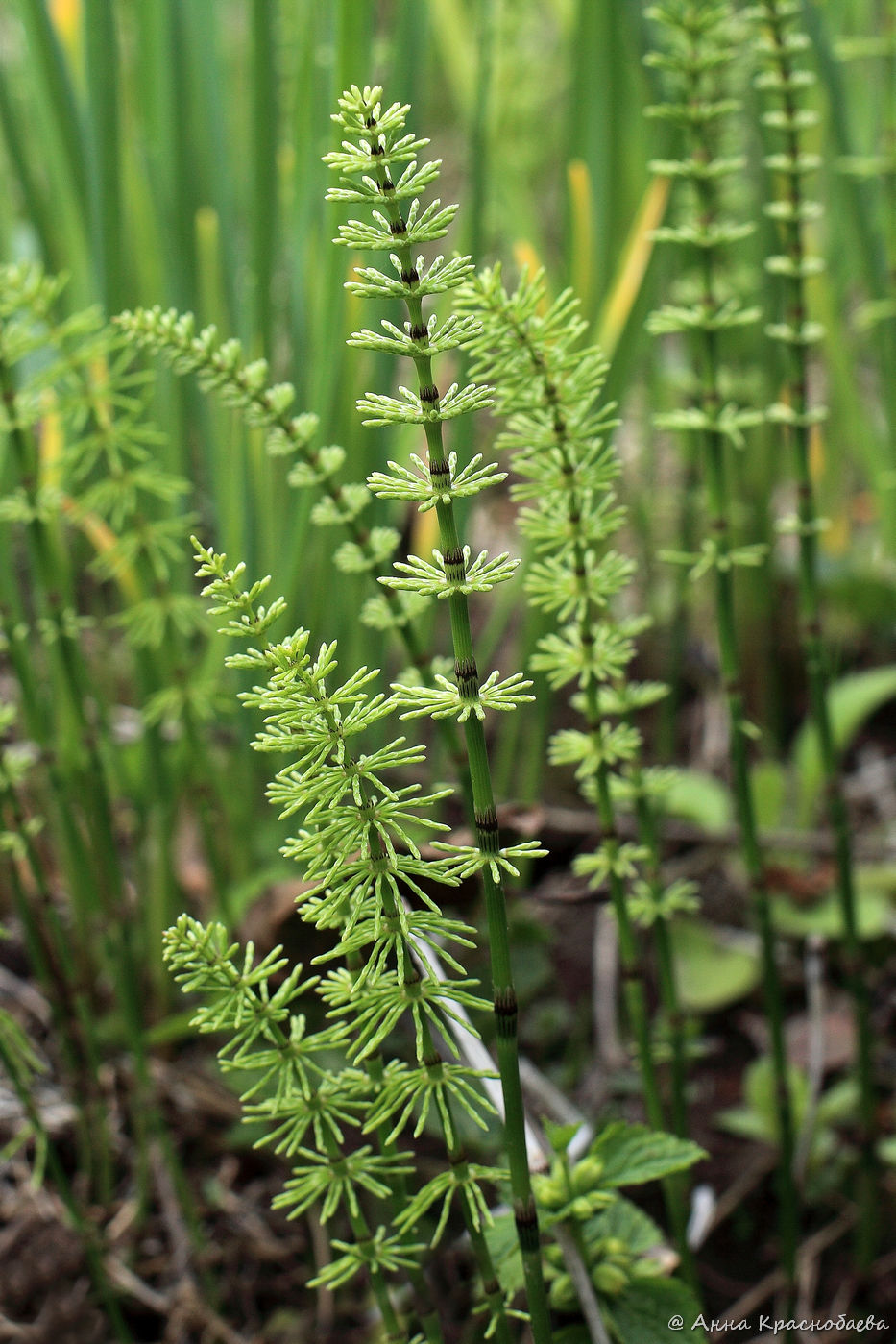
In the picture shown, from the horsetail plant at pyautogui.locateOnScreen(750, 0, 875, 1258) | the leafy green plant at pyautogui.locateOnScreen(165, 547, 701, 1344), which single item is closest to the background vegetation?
the horsetail plant at pyautogui.locateOnScreen(750, 0, 875, 1258)

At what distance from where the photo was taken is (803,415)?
2.67 ft

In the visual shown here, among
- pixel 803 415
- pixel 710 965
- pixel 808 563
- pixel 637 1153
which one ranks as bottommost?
pixel 710 965

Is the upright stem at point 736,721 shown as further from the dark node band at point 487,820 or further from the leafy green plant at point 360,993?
the dark node band at point 487,820

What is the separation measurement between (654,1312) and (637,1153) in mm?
86

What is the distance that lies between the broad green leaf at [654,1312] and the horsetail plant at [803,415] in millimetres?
351

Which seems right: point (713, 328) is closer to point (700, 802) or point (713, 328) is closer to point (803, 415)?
point (803, 415)

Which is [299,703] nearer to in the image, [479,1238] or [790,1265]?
[479,1238]

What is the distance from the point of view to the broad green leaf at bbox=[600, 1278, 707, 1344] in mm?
618

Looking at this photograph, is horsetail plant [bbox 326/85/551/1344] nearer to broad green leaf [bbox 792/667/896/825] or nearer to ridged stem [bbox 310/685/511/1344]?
ridged stem [bbox 310/685/511/1344]

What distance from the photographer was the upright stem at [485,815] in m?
0.43

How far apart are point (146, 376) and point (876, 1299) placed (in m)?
0.97

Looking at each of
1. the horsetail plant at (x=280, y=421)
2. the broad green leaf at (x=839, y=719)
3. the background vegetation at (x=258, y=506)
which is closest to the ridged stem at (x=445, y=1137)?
the horsetail plant at (x=280, y=421)

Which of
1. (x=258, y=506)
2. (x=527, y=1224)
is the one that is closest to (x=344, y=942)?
(x=527, y=1224)

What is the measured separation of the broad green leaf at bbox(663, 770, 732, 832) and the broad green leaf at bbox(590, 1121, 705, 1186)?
613 mm
